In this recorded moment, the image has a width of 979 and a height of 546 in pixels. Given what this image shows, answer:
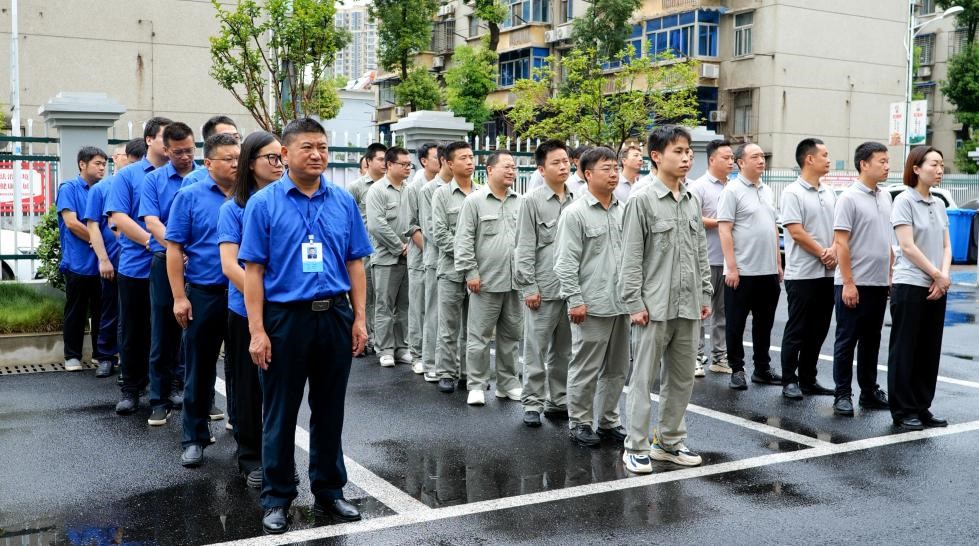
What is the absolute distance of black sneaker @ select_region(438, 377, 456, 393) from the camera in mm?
8320

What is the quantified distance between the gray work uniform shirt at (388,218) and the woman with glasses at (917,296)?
4508mm

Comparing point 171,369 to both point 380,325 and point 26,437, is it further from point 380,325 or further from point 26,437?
point 380,325

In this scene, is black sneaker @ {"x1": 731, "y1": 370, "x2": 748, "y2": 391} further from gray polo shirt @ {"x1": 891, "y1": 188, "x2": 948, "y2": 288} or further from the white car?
the white car

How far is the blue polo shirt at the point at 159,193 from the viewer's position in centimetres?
670

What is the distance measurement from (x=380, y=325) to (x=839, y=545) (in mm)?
5797

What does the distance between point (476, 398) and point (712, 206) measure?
3070 millimetres

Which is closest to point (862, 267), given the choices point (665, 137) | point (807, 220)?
point (807, 220)

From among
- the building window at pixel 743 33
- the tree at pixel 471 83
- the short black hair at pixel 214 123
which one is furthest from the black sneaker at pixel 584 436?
the tree at pixel 471 83

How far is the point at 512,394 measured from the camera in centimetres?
803

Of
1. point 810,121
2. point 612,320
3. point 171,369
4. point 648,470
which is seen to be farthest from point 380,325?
point 810,121

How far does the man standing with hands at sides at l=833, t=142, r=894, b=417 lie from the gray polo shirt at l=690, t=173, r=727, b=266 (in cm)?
170

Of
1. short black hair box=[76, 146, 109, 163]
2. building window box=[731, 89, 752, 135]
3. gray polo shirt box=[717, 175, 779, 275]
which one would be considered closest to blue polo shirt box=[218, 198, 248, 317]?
short black hair box=[76, 146, 109, 163]

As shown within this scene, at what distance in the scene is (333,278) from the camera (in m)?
4.92

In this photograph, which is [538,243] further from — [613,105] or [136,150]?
[613,105]
